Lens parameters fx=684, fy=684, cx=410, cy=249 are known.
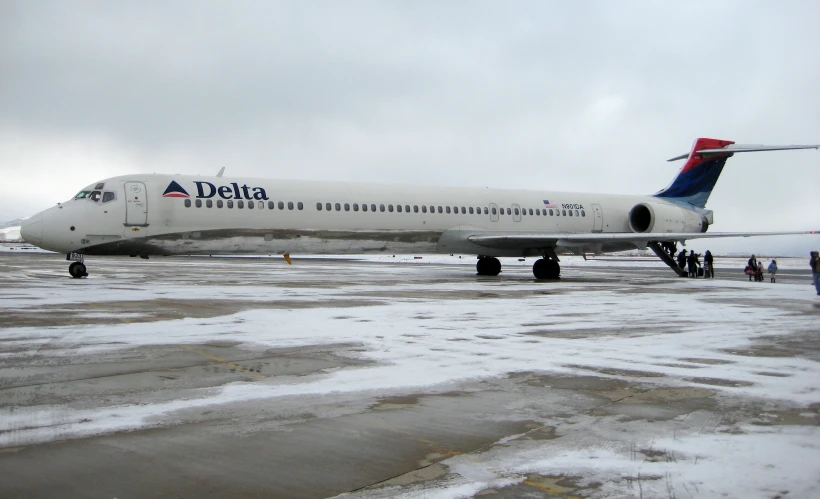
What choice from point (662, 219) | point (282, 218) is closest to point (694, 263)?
point (662, 219)

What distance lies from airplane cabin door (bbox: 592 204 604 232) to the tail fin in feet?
14.5

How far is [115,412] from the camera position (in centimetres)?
504

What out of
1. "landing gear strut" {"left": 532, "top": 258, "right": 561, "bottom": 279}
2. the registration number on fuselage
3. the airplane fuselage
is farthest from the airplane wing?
the registration number on fuselage

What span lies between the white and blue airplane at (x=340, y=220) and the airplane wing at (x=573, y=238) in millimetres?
37

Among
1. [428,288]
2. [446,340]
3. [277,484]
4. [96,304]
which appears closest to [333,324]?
[446,340]

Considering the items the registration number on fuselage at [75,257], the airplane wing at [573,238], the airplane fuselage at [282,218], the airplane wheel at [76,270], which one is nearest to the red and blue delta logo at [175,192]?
the airplane fuselage at [282,218]

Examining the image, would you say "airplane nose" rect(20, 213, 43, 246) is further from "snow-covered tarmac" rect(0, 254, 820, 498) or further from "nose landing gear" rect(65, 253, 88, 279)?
"snow-covered tarmac" rect(0, 254, 820, 498)

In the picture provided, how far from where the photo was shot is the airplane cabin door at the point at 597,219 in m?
28.6

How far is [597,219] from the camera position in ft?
94.2

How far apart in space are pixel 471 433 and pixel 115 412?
262cm

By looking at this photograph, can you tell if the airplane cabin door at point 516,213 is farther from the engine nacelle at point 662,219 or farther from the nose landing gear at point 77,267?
the nose landing gear at point 77,267

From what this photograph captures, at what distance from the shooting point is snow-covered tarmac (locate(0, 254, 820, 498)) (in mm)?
3771

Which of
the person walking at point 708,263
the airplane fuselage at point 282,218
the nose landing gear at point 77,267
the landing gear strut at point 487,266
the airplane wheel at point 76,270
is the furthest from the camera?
the person walking at point 708,263

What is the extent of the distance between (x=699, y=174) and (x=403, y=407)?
29176 millimetres
